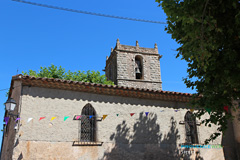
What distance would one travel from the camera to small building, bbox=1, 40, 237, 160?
31.9ft

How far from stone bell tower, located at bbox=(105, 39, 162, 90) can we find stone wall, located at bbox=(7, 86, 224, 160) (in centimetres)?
1146

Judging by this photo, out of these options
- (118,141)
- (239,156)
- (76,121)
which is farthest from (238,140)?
(76,121)

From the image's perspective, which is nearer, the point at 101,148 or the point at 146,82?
the point at 101,148

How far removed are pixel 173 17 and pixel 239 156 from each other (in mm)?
9368

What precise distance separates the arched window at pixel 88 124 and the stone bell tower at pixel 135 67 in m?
12.6

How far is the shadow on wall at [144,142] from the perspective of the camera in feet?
35.6

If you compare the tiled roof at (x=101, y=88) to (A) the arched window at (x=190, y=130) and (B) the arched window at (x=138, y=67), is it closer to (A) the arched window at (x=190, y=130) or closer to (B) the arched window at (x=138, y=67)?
(A) the arched window at (x=190, y=130)

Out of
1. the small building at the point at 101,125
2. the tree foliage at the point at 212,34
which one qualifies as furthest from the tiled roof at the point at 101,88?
the tree foliage at the point at 212,34

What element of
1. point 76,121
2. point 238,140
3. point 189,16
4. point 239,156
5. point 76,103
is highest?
point 189,16

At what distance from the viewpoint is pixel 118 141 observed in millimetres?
10930

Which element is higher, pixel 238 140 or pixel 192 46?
pixel 192 46

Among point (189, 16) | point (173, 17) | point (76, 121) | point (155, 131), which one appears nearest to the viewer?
point (189, 16)

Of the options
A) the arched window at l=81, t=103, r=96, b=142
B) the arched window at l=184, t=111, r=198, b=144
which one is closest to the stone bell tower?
the arched window at l=184, t=111, r=198, b=144

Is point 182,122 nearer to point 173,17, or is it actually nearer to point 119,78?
point 173,17
